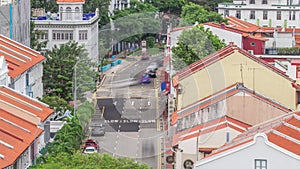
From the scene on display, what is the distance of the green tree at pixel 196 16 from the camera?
5041 inches

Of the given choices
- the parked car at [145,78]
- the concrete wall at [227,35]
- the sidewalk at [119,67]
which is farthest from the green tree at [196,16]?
the parked car at [145,78]

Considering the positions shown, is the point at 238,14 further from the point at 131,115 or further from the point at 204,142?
the point at 204,142

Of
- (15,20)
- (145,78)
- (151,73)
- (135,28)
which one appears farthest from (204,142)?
(135,28)

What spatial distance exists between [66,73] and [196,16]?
37783 mm

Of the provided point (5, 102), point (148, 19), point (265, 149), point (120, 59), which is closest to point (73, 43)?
point (120, 59)

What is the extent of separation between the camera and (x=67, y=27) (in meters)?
114

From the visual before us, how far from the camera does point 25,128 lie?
2648 inches

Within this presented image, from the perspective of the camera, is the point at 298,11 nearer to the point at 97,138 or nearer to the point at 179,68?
the point at 179,68

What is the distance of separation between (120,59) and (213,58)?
90.4 ft

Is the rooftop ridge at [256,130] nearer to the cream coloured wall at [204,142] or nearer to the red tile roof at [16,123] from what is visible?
the cream coloured wall at [204,142]

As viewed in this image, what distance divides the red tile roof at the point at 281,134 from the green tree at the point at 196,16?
64216mm

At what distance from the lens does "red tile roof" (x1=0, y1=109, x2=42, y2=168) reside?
2366 inches

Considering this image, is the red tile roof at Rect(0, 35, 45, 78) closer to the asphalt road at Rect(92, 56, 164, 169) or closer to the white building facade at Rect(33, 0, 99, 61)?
the asphalt road at Rect(92, 56, 164, 169)

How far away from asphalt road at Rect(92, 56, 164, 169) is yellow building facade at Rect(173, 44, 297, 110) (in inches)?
158
